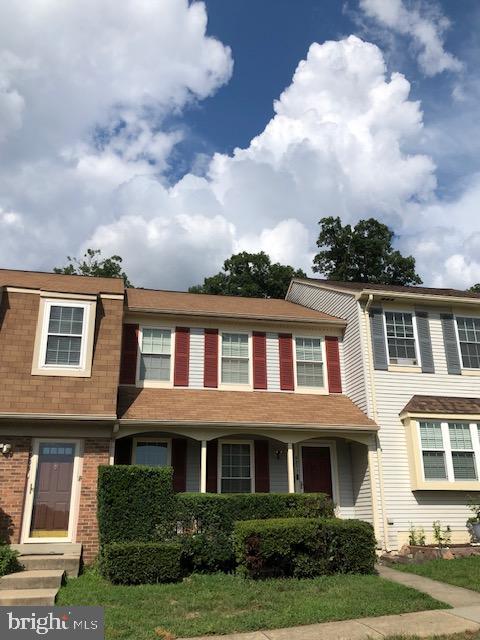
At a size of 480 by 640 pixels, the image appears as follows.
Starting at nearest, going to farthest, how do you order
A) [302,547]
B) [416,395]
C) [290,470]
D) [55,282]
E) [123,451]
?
[302,547] < [290,470] < [123,451] < [416,395] < [55,282]

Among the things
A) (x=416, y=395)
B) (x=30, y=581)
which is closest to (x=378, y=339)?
(x=416, y=395)

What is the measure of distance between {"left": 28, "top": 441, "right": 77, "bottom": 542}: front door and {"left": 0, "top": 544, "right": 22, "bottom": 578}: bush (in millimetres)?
1534

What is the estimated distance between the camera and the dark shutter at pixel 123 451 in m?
13.2

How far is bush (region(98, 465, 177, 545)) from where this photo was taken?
10156mm

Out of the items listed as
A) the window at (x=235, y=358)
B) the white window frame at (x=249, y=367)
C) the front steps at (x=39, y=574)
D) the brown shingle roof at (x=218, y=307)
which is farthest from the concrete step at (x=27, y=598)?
the brown shingle roof at (x=218, y=307)

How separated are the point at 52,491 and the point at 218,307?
6.97m

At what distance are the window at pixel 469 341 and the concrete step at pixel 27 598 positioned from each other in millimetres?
11675

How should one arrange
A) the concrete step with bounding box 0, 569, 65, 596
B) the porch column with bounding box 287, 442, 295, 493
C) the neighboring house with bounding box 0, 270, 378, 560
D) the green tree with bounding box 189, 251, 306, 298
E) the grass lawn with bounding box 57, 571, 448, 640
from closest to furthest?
the grass lawn with bounding box 57, 571, 448, 640 → the concrete step with bounding box 0, 569, 65, 596 → the neighboring house with bounding box 0, 270, 378, 560 → the porch column with bounding box 287, 442, 295, 493 → the green tree with bounding box 189, 251, 306, 298

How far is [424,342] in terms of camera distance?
581 inches

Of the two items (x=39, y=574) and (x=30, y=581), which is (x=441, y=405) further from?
(x=30, y=581)

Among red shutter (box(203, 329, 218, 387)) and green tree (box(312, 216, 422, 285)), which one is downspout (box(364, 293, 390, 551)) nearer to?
red shutter (box(203, 329, 218, 387))

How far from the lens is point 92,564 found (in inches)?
421

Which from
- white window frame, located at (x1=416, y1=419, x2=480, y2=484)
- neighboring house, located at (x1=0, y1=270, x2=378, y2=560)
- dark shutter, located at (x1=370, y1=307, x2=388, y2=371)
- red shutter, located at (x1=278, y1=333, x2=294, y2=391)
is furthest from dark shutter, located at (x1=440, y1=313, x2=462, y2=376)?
red shutter, located at (x1=278, y1=333, x2=294, y2=391)

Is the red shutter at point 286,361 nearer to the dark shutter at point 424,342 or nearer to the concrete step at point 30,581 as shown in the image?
the dark shutter at point 424,342
